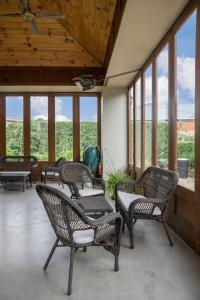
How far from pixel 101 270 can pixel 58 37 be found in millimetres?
5745

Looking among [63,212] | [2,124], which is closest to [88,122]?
[2,124]

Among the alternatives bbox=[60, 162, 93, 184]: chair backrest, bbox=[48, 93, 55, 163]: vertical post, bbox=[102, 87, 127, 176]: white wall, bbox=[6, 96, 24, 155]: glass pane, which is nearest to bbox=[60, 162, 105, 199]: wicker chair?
bbox=[60, 162, 93, 184]: chair backrest

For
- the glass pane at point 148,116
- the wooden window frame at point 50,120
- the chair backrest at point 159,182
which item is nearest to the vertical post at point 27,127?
the wooden window frame at point 50,120

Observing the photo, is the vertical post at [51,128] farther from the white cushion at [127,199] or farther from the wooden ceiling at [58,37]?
the white cushion at [127,199]

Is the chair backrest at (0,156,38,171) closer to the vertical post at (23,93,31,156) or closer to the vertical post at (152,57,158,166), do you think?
the vertical post at (23,93,31,156)

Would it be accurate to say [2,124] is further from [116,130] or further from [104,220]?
[104,220]

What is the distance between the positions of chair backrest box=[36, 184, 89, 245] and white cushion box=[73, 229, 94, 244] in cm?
7

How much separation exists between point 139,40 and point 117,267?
3190mm

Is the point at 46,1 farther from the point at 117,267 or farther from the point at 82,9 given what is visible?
the point at 117,267

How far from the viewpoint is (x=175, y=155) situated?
3.66 m

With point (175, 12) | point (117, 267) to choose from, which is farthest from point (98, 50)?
point (117, 267)

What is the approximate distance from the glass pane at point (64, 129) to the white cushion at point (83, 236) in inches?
240

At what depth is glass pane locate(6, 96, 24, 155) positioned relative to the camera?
8.46 metres

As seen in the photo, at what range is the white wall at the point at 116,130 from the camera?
741 centimetres
